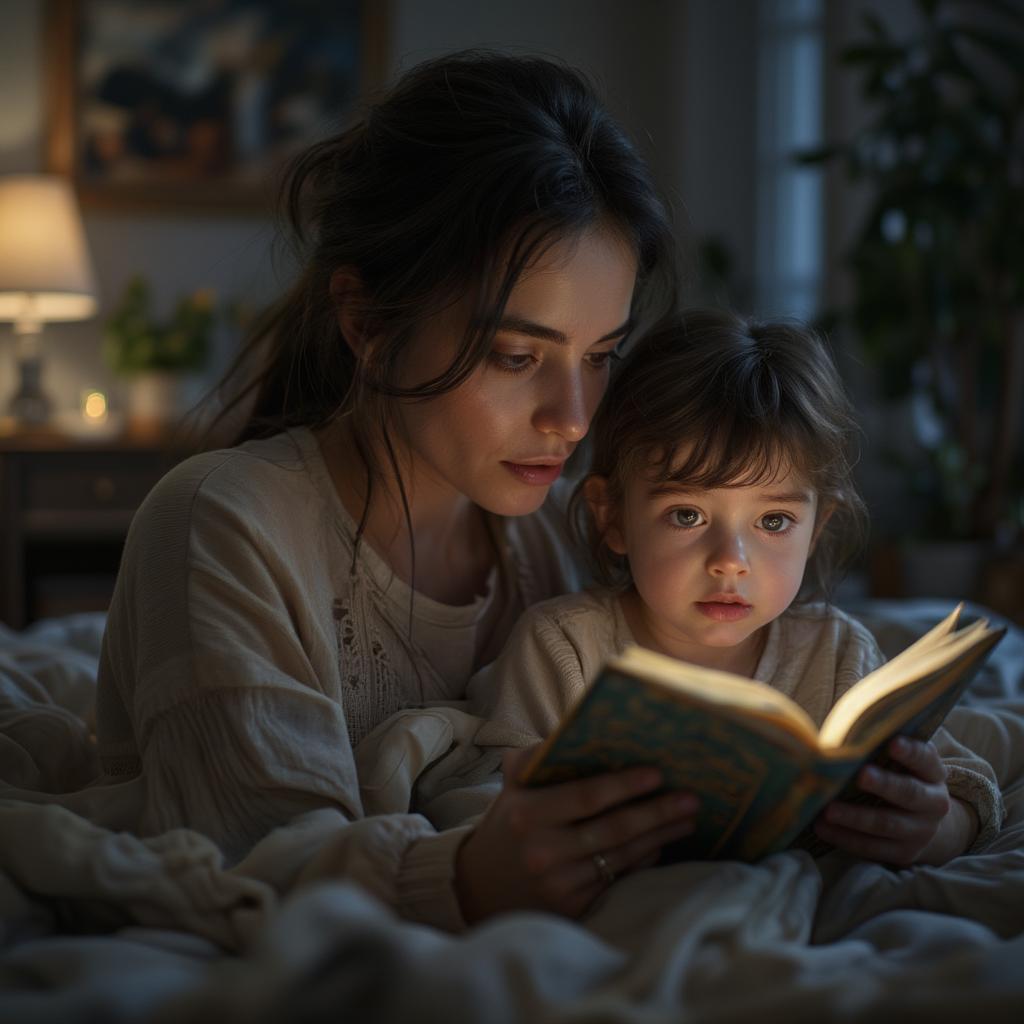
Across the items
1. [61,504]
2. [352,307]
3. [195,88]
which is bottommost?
[61,504]

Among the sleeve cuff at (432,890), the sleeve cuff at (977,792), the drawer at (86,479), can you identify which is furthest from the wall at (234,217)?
the sleeve cuff at (432,890)

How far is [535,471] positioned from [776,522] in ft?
0.81

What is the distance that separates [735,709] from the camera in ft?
2.38

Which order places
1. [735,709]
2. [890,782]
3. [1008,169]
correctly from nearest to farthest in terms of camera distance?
[735,709] < [890,782] < [1008,169]

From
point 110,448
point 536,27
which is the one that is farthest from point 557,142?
point 536,27

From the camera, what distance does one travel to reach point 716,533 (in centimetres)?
119

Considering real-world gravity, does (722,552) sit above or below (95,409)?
above

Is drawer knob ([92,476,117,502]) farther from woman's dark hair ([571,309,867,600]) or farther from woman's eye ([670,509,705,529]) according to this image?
woman's eye ([670,509,705,529])

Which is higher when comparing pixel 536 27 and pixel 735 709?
pixel 536 27

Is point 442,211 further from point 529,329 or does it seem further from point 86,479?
point 86,479

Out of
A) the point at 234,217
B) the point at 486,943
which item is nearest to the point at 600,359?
the point at 486,943

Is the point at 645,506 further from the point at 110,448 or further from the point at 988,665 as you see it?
the point at 110,448

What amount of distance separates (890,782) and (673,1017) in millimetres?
386

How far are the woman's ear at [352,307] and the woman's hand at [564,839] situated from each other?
22.5 inches
